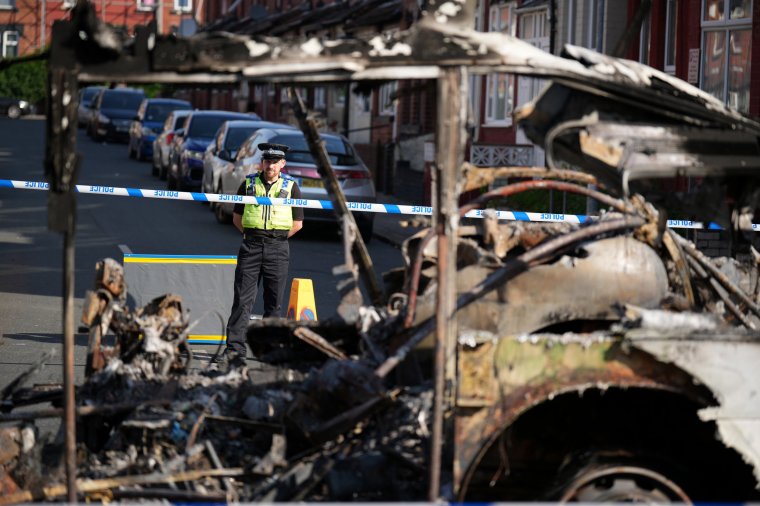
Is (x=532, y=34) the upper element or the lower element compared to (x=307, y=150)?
upper

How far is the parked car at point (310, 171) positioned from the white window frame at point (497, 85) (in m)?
7.15

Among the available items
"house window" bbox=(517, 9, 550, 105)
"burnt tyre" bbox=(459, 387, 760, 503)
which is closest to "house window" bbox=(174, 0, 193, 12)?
"house window" bbox=(517, 9, 550, 105)

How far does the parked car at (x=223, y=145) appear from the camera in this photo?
22891 mm

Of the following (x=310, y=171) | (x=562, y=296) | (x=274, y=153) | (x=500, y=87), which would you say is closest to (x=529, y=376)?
(x=562, y=296)

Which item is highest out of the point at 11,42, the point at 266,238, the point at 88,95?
the point at 11,42

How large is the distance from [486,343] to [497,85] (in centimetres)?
2470

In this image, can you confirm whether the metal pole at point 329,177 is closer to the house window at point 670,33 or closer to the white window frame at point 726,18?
the white window frame at point 726,18

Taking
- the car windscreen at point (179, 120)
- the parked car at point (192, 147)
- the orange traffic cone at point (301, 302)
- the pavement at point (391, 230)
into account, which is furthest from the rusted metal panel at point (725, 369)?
the car windscreen at point (179, 120)

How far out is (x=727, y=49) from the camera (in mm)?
19688

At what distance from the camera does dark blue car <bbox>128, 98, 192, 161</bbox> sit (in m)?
38.8

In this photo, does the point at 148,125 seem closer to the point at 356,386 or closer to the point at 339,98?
the point at 339,98

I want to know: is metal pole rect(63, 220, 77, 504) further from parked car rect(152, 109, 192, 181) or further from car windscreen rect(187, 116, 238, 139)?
parked car rect(152, 109, 192, 181)

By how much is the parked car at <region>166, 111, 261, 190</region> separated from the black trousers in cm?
1618

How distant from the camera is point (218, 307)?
468 inches
